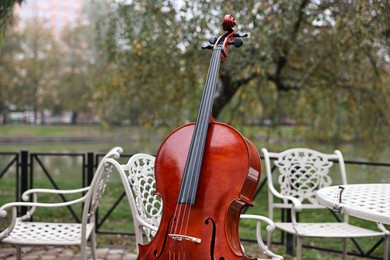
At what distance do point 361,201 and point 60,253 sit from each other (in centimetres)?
271

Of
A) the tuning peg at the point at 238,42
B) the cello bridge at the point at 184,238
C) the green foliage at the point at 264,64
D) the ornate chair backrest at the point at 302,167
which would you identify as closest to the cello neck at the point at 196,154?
the cello bridge at the point at 184,238

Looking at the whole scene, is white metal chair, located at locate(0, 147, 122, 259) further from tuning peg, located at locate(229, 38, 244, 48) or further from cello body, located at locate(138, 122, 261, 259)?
tuning peg, located at locate(229, 38, 244, 48)

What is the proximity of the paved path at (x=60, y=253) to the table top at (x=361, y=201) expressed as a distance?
2025 mm

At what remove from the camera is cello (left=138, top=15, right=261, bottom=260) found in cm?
224

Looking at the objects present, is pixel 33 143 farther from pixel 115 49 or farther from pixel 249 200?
pixel 249 200

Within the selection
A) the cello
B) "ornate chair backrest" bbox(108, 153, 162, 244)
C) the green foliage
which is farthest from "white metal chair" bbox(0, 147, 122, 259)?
the green foliage

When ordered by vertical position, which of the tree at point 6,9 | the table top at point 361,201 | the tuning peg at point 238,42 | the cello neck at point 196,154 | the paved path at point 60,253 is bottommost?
the paved path at point 60,253

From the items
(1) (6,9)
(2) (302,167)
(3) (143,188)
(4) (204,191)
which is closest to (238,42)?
(4) (204,191)

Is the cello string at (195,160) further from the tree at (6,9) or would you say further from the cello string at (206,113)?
the tree at (6,9)

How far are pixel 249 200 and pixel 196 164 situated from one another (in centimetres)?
31

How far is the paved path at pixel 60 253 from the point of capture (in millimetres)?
4062

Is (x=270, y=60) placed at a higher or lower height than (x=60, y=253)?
higher

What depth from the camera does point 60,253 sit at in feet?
13.9

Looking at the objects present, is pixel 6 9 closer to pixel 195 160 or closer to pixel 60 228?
pixel 60 228
